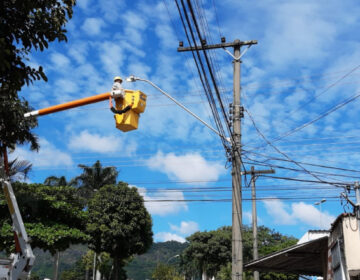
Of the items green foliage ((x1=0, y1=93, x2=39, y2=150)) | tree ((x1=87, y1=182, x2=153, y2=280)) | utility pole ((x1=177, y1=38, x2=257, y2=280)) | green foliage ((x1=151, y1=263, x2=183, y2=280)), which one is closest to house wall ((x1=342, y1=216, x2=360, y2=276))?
utility pole ((x1=177, y1=38, x2=257, y2=280))

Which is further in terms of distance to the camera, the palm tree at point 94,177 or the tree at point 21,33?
the palm tree at point 94,177

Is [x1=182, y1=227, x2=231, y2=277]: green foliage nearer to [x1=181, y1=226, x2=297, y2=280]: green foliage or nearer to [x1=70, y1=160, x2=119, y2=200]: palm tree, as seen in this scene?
[x1=181, y1=226, x2=297, y2=280]: green foliage

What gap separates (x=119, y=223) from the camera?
1246 inches

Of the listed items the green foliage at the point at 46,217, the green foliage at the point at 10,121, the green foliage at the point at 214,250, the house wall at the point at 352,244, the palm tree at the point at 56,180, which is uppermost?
the palm tree at the point at 56,180

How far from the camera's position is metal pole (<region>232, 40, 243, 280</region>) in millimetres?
12938

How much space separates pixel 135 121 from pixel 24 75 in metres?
1.86

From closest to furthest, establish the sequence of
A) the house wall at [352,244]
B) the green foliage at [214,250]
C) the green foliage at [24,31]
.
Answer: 1. the green foliage at [24,31]
2. the house wall at [352,244]
3. the green foliage at [214,250]

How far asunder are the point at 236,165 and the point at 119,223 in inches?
768

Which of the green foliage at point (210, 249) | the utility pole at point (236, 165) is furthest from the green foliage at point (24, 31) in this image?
the green foliage at point (210, 249)

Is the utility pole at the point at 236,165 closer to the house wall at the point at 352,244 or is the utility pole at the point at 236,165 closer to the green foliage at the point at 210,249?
the house wall at the point at 352,244

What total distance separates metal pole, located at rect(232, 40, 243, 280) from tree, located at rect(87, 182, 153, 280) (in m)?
19.1

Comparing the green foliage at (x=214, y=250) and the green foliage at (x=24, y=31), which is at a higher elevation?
the green foliage at (x=214, y=250)

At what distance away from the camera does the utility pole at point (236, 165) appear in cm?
1298

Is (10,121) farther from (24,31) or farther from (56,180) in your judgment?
(56,180)
